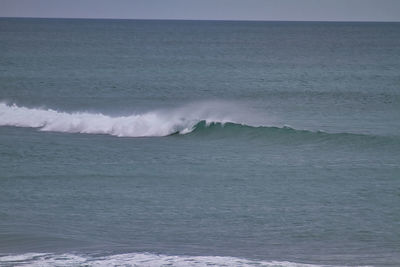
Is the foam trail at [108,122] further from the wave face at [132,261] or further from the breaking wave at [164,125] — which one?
the wave face at [132,261]

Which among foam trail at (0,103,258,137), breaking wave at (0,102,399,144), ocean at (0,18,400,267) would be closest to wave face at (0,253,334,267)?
ocean at (0,18,400,267)

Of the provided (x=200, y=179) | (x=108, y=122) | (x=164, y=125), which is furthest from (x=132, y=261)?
(x=108, y=122)

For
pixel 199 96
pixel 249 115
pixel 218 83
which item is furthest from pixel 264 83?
pixel 249 115

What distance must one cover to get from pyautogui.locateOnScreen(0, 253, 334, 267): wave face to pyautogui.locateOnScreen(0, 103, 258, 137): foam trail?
55.1 ft

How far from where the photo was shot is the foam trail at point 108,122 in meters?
33.4

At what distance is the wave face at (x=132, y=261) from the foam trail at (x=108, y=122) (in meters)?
16.8

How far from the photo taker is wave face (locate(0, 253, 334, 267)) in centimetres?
1552

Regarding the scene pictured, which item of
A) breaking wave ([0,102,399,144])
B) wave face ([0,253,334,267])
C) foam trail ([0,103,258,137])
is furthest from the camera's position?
foam trail ([0,103,258,137])

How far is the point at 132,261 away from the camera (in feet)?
51.6

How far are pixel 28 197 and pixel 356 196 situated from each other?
8642 millimetres

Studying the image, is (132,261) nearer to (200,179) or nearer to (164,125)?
(200,179)

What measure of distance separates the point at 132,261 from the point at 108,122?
19.2 m

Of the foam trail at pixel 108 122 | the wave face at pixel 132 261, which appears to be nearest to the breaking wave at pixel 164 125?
the foam trail at pixel 108 122

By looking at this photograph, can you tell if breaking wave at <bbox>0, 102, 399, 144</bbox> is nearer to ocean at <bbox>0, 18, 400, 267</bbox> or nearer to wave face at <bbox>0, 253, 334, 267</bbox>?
ocean at <bbox>0, 18, 400, 267</bbox>
